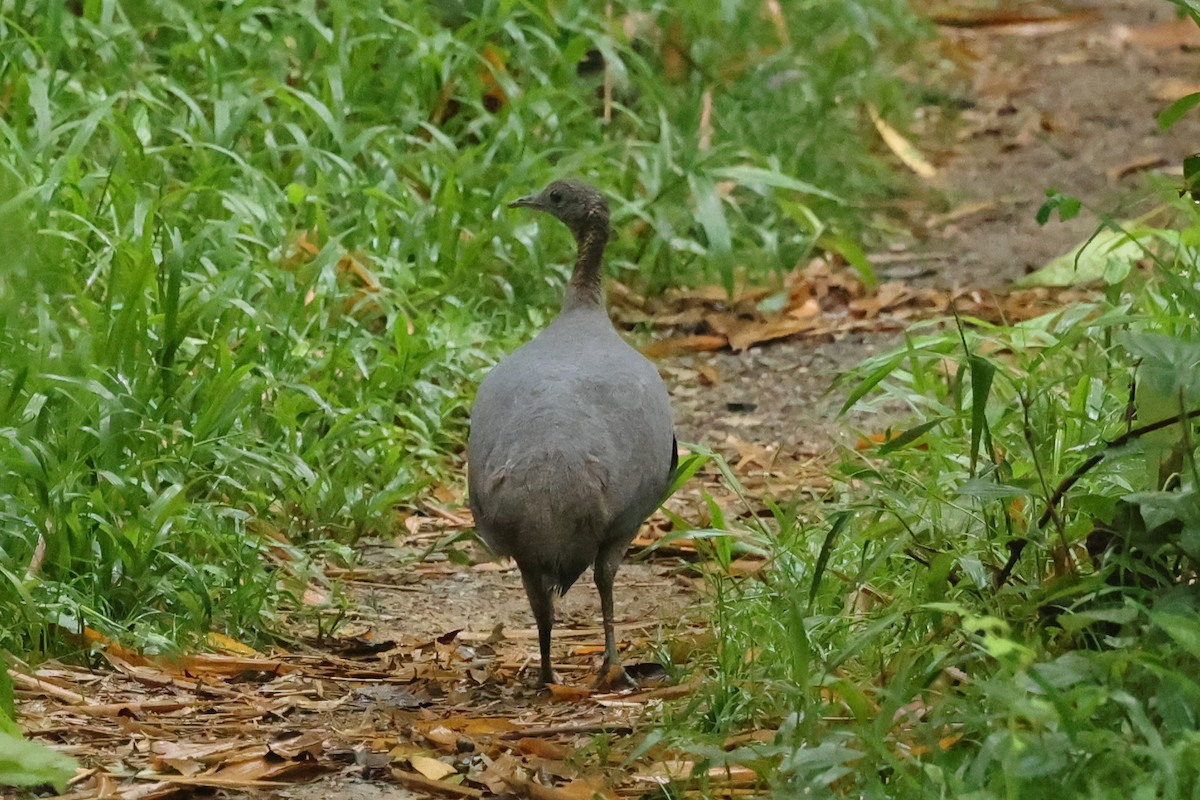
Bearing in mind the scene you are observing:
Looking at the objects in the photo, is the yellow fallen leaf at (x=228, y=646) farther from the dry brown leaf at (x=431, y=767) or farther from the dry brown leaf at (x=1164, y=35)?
the dry brown leaf at (x=1164, y=35)

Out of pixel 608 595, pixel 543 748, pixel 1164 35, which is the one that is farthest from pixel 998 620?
pixel 1164 35

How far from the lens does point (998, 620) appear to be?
2.88 metres

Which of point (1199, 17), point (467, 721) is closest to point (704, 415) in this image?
point (467, 721)

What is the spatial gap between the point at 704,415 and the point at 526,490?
251 cm

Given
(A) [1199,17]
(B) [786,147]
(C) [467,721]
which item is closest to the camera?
(A) [1199,17]

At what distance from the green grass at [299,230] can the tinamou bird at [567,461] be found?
76 cm

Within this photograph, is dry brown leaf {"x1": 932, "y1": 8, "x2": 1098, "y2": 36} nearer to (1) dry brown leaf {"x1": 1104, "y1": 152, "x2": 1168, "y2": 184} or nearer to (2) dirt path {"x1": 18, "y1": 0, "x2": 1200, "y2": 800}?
(2) dirt path {"x1": 18, "y1": 0, "x2": 1200, "y2": 800}

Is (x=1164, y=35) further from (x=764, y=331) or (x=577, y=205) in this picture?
(x=577, y=205)

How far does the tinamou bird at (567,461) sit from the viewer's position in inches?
159

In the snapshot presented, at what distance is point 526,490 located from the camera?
402cm

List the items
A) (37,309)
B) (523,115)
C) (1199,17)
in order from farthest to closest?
1. (523,115)
2. (37,309)
3. (1199,17)

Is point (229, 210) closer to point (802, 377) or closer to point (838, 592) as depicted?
point (802, 377)

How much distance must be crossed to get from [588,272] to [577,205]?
33 cm

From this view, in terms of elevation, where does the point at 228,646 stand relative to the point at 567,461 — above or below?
below
